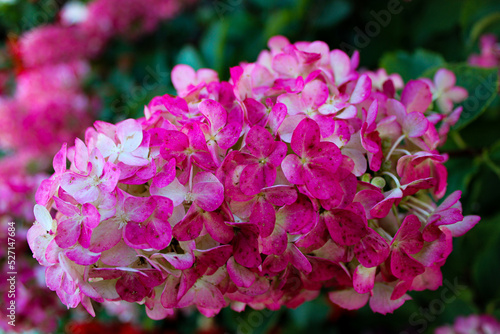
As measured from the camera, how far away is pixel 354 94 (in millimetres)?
448

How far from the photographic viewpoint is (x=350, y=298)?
47 centimetres

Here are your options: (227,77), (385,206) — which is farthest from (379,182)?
(227,77)

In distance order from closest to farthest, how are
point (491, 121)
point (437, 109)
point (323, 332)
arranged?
point (437, 109) → point (491, 121) → point (323, 332)

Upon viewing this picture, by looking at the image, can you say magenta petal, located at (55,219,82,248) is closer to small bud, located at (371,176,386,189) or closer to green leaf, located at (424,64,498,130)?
small bud, located at (371,176,386,189)

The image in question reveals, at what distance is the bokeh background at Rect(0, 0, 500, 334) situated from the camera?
0.84 metres

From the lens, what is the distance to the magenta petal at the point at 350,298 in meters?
0.46

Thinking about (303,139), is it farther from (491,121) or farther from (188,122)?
(491,121)

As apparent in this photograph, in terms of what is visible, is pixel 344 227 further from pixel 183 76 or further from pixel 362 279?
pixel 183 76

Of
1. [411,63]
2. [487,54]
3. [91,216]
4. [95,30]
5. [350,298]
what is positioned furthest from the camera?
[95,30]

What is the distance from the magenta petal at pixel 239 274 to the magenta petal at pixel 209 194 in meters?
0.07

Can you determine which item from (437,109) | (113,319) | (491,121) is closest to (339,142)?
(437,109)

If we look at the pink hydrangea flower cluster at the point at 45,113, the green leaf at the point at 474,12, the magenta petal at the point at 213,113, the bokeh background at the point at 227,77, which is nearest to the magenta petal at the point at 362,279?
the magenta petal at the point at 213,113

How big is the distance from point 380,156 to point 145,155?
241 mm

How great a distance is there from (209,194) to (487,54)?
1044 mm
